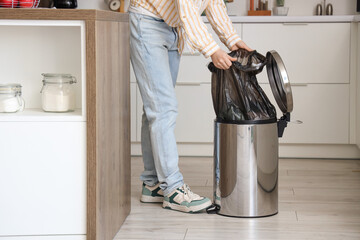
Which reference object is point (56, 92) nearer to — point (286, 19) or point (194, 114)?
point (194, 114)

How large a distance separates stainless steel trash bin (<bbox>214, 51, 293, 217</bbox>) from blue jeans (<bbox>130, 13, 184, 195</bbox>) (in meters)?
0.20

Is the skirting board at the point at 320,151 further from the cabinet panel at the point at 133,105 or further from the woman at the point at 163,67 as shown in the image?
the woman at the point at 163,67

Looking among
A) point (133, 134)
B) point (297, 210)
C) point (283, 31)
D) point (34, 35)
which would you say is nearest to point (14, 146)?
point (34, 35)

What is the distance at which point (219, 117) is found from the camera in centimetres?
267

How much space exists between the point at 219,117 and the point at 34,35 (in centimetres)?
84

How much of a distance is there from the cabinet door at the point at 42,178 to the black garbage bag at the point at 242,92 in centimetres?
77

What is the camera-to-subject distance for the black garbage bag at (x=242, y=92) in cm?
260

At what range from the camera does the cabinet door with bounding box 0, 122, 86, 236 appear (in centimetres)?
206

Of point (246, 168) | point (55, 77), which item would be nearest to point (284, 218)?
point (246, 168)

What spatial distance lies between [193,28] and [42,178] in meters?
0.84

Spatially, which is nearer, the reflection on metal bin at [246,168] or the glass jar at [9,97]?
the glass jar at [9,97]

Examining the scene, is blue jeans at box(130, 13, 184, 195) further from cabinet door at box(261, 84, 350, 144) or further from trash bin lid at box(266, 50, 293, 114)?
cabinet door at box(261, 84, 350, 144)

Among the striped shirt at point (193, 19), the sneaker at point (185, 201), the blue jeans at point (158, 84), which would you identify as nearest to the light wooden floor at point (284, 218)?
the sneaker at point (185, 201)

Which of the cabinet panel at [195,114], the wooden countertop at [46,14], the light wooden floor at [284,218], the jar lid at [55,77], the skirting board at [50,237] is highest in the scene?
the wooden countertop at [46,14]
